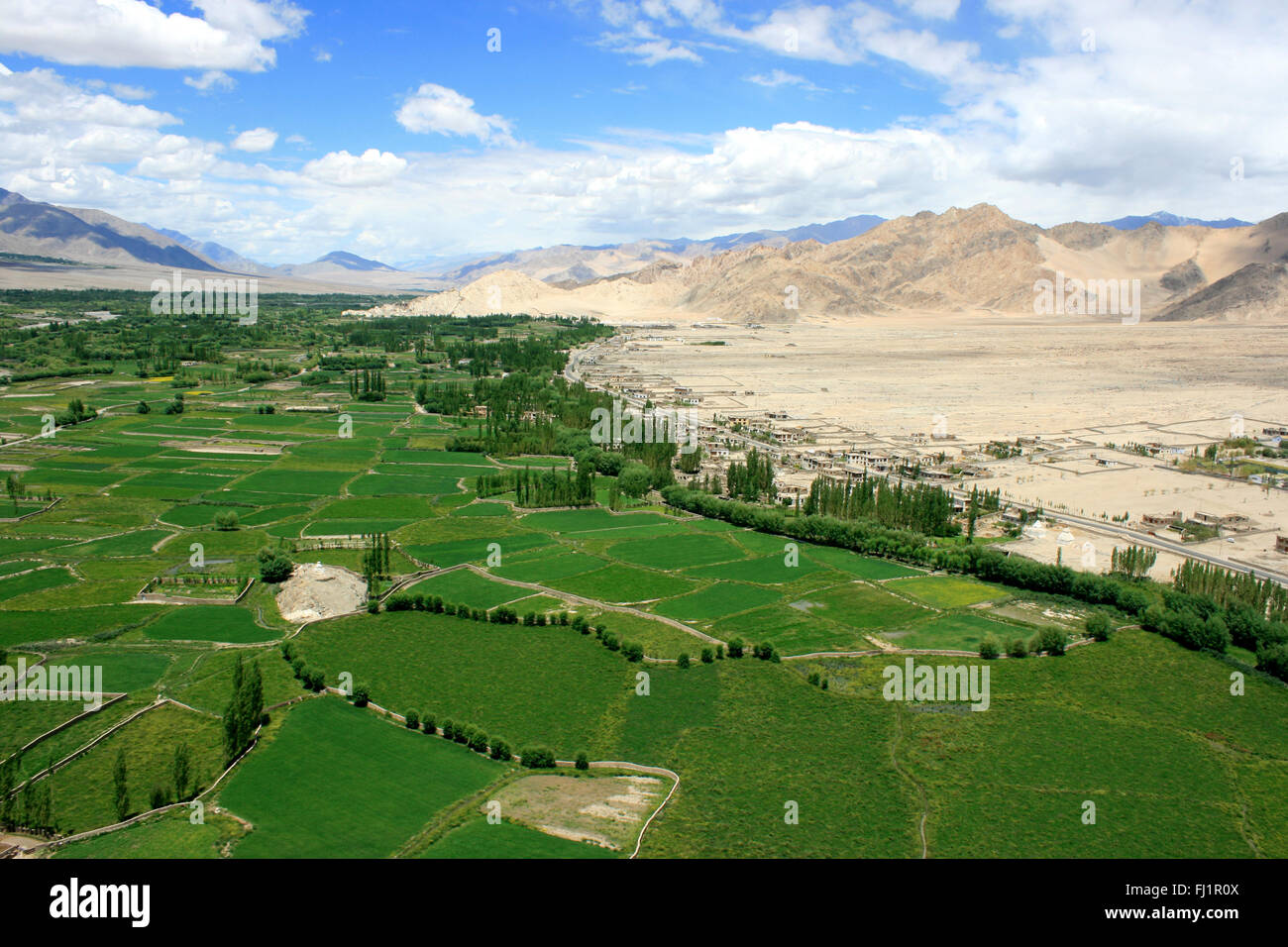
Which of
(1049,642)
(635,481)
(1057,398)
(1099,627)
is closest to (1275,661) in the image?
(1099,627)

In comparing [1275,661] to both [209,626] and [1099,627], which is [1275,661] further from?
[209,626]

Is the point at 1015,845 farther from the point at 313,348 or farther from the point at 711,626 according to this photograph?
the point at 313,348

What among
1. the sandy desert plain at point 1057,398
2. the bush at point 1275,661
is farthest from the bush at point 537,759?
the sandy desert plain at point 1057,398

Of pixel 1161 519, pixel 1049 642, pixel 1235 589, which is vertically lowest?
pixel 1049 642

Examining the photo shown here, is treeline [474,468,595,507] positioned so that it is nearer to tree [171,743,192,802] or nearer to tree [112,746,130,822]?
tree [171,743,192,802]

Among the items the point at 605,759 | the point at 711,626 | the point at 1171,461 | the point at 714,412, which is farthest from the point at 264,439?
the point at 1171,461

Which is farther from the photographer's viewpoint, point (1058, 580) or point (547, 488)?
point (547, 488)
